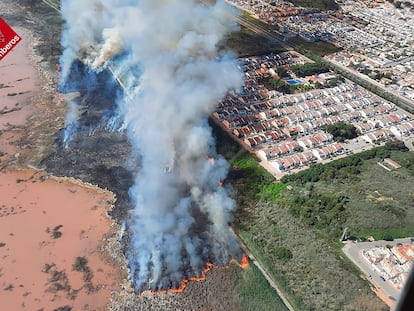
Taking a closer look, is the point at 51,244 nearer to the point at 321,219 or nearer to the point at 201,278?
the point at 201,278

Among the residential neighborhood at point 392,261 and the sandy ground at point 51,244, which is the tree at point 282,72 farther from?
the sandy ground at point 51,244

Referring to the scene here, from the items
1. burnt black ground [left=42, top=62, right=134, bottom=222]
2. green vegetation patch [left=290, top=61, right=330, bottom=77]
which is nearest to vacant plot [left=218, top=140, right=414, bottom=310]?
burnt black ground [left=42, top=62, right=134, bottom=222]

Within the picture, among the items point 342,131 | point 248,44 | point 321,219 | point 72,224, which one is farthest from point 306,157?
point 248,44

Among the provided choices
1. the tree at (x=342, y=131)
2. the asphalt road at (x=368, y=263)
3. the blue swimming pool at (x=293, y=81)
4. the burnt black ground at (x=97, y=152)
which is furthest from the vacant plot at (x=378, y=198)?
the burnt black ground at (x=97, y=152)

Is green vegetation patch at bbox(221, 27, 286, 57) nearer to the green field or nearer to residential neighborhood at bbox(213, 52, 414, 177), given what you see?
residential neighborhood at bbox(213, 52, 414, 177)

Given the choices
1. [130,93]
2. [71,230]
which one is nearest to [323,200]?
[71,230]

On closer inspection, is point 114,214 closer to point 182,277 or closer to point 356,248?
point 182,277
